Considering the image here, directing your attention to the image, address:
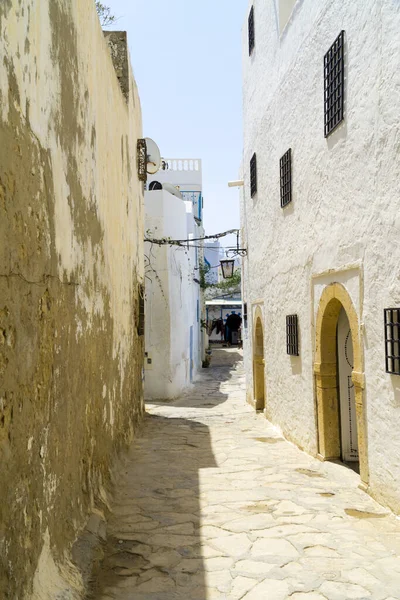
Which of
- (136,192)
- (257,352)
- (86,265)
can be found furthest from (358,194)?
(257,352)

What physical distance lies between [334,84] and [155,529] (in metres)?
4.88

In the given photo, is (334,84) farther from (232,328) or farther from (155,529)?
(232,328)

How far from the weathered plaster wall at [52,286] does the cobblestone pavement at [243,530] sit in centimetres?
46

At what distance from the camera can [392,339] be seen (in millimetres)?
4875

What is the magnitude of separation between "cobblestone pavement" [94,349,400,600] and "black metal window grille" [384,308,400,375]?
4.17 feet

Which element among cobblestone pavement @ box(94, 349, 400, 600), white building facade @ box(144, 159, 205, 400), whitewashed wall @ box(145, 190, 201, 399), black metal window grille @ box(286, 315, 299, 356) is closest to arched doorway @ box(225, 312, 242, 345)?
white building facade @ box(144, 159, 205, 400)

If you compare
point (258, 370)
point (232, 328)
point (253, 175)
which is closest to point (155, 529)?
point (258, 370)

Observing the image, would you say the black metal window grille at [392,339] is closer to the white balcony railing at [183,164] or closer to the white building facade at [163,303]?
the white building facade at [163,303]

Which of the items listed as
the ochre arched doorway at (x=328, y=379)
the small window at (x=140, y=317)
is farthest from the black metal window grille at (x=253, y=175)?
the ochre arched doorway at (x=328, y=379)

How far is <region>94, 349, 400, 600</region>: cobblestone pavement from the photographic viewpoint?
360 cm

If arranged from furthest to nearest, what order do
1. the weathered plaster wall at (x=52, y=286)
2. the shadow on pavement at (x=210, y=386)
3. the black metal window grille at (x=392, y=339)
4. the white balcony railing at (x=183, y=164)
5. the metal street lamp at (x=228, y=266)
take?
the white balcony railing at (x=183, y=164) < the shadow on pavement at (x=210, y=386) < the metal street lamp at (x=228, y=266) < the black metal window grille at (x=392, y=339) < the weathered plaster wall at (x=52, y=286)

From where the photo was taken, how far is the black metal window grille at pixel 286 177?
818 centimetres

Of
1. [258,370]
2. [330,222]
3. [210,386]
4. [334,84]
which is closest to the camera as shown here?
[334,84]

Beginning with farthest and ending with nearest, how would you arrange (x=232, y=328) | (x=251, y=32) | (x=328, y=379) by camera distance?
1. (x=232, y=328)
2. (x=251, y=32)
3. (x=328, y=379)
